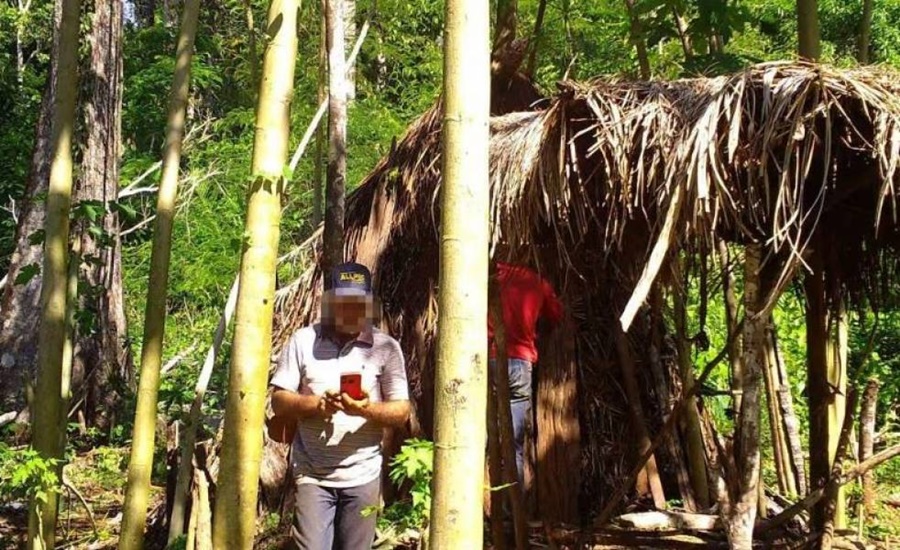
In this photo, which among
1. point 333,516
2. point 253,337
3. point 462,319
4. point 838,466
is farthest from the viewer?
point 838,466

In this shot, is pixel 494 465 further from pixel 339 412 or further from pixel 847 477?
pixel 847 477

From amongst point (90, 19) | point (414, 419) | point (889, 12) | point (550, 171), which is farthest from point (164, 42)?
point (550, 171)

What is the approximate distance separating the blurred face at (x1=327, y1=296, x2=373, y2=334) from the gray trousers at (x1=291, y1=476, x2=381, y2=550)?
687mm

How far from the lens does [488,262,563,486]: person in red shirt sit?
597 centimetres

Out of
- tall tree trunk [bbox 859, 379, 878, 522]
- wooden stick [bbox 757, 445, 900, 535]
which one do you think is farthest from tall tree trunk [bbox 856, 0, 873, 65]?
wooden stick [bbox 757, 445, 900, 535]

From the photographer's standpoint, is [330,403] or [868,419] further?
[868,419]

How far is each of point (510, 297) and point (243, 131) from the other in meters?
12.4

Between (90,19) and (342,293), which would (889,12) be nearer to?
(90,19)

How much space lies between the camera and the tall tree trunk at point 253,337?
3.80 metres

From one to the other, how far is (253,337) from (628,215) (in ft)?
5.76

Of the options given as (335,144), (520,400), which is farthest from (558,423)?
(335,144)

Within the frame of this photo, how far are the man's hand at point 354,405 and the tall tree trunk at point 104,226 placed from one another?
5.14 m

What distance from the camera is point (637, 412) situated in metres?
6.34

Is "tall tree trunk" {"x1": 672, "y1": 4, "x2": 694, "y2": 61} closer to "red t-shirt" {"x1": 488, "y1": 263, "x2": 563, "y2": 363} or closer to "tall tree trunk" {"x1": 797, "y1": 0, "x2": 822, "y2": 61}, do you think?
"tall tree trunk" {"x1": 797, "y1": 0, "x2": 822, "y2": 61}
